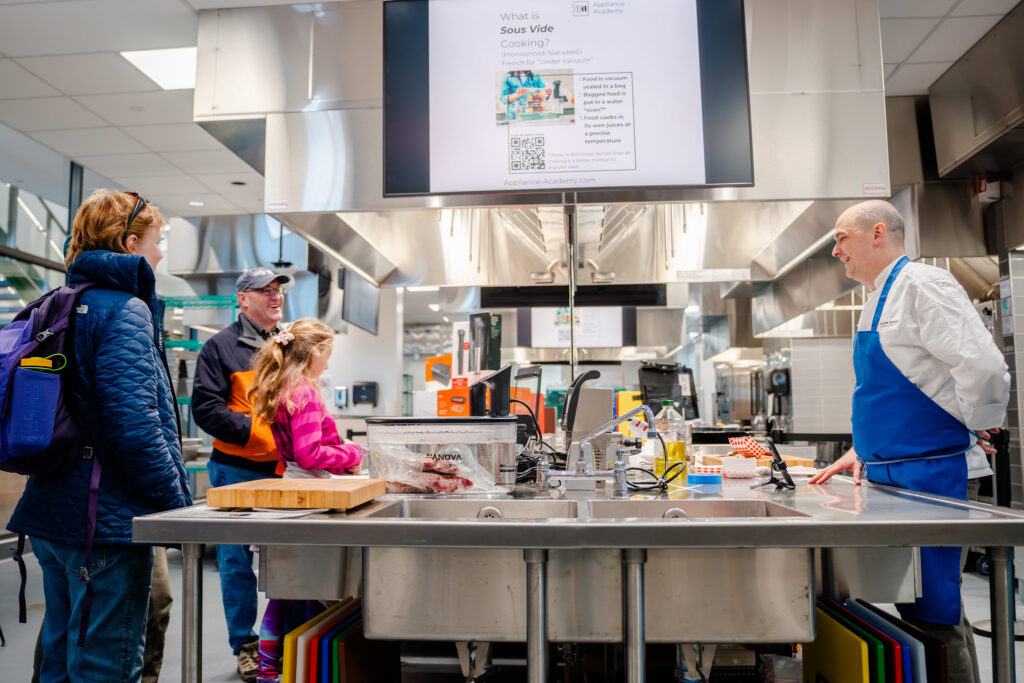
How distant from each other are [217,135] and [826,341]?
616cm

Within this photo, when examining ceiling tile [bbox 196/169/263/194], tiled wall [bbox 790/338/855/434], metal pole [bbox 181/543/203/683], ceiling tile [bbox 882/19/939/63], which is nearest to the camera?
metal pole [bbox 181/543/203/683]

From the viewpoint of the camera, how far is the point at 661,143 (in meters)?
2.23

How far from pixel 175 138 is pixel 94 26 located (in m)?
1.45

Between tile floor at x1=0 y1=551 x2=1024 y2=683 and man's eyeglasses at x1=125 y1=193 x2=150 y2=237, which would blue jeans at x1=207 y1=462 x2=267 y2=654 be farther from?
man's eyeglasses at x1=125 y1=193 x2=150 y2=237

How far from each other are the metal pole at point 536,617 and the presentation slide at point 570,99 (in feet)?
4.36

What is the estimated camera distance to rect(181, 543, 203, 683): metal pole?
1.31m

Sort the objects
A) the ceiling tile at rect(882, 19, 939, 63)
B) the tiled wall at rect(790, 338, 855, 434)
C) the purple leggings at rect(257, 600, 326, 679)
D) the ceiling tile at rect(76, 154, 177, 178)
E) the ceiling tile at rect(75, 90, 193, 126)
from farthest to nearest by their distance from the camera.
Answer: the tiled wall at rect(790, 338, 855, 434) → the ceiling tile at rect(76, 154, 177, 178) → the ceiling tile at rect(75, 90, 193, 126) → the ceiling tile at rect(882, 19, 939, 63) → the purple leggings at rect(257, 600, 326, 679)

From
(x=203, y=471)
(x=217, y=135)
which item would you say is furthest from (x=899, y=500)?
(x=203, y=471)

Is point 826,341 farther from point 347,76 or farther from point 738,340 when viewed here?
point 347,76

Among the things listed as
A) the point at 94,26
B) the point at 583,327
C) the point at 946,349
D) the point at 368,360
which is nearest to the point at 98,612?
the point at 946,349

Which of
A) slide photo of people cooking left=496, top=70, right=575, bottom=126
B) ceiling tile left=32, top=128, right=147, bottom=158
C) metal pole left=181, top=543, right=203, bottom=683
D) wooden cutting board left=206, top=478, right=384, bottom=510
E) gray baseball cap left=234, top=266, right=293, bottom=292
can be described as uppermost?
ceiling tile left=32, top=128, right=147, bottom=158

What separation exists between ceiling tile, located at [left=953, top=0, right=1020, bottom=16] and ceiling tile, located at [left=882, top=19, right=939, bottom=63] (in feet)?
0.41

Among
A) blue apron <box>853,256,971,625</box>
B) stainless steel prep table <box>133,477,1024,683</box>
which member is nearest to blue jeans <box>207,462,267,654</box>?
stainless steel prep table <box>133,477,1024,683</box>

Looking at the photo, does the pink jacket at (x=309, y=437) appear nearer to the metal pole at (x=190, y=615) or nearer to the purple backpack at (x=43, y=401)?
the purple backpack at (x=43, y=401)
